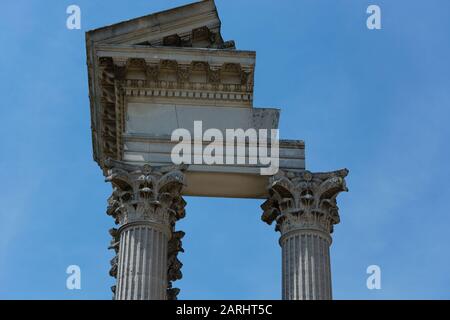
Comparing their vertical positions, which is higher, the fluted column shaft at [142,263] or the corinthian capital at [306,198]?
the corinthian capital at [306,198]

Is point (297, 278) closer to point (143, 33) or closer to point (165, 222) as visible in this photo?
point (165, 222)

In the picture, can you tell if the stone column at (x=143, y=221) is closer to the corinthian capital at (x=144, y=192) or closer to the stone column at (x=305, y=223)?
the corinthian capital at (x=144, y=192)

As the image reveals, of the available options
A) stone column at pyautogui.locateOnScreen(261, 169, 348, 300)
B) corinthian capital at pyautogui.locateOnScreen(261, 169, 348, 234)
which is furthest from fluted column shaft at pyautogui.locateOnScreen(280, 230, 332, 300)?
corinthian capital at pyautogui.locateOnScreen(261, 169, 348, 234)

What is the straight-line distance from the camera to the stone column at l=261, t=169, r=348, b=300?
38.6 meters

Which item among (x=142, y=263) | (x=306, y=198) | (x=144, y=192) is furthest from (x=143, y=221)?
(x=306, y=198)

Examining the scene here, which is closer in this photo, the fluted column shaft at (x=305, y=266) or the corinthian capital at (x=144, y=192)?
the fluted column shaft at (x=305, y=266)

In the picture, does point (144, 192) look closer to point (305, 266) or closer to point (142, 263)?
point (142, 263)

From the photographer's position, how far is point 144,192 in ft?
131

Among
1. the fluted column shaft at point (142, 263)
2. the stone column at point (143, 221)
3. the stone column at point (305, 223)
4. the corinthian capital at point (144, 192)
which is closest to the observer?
the fluted column shaft at point (142, 263)

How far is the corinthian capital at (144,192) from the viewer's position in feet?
131

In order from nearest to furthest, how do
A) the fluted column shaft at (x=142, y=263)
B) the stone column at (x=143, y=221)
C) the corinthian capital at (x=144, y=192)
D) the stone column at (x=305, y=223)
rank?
the fluted column shaft at (x=142, y=263)
the stone column at (x=143, y=221)
the stone column at (x=305, y=223)
the corinthian capital at (x=144, y=192)

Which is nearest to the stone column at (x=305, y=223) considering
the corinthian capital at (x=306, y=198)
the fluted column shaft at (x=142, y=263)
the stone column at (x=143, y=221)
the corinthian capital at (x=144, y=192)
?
the corinthian capital at (x=306, y=198)

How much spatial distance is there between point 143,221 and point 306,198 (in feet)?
15.9
